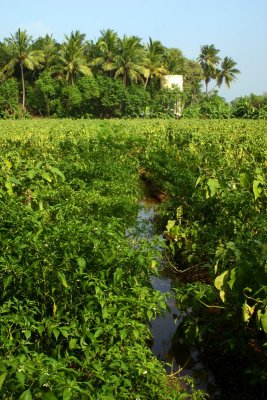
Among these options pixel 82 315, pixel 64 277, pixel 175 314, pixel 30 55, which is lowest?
pixel 175 314

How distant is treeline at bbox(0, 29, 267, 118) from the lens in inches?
1661

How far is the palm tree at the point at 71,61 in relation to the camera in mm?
42938

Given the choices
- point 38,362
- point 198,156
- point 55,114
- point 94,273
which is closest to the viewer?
point 38,362

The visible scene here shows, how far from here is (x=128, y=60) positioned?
4384 cm

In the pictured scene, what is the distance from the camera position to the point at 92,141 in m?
10.2

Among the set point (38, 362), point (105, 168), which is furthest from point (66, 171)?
point (38, 362)

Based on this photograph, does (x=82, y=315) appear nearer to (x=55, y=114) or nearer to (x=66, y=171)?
(x=66, y=171)

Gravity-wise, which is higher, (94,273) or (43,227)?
(43,227)

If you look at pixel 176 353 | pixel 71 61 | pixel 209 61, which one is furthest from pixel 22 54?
pixel 176 353

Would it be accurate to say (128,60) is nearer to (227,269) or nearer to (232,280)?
(227,269)

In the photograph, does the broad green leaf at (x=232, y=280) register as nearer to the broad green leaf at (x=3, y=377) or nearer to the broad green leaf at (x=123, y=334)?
the broad green leaf at (x=123, y=334)

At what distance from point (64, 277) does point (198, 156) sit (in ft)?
23.6

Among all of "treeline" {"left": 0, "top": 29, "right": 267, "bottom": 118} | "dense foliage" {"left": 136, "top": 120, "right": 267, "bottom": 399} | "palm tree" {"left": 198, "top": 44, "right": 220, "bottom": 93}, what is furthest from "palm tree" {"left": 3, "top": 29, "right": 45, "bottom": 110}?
"dense foliage" {"left": 136, "top": 120, "right": 267, "bottom": 399}

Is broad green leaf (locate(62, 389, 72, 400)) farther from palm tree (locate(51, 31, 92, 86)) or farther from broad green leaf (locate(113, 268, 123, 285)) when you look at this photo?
palm tree (locate(51, 31, 92, 86))
